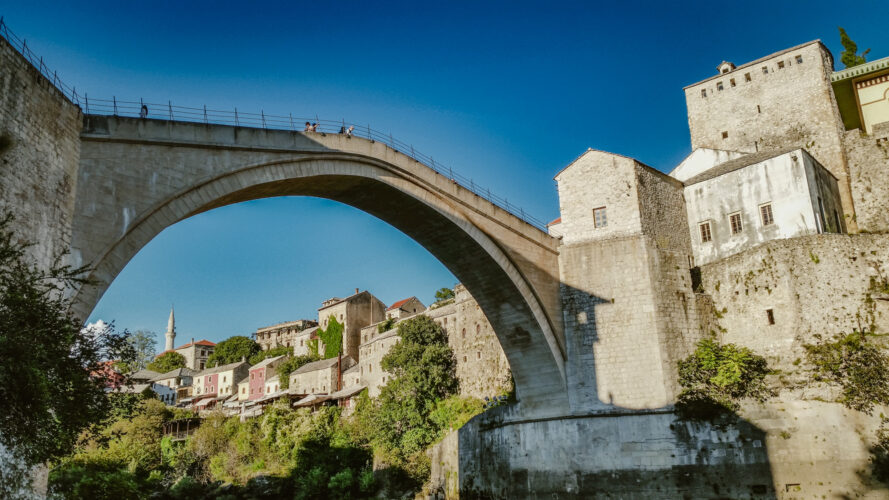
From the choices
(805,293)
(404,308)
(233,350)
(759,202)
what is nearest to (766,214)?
(759,202)

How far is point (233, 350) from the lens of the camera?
261 ft

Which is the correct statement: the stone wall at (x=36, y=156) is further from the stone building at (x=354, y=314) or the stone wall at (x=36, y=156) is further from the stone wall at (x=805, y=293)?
the stone building at (x=354, y=314)

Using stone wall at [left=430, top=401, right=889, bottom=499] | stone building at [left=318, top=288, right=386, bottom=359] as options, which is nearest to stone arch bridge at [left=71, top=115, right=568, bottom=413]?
stone wall at [left=430, top=401, right=889, bottom=499]

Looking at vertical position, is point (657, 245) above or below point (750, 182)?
below

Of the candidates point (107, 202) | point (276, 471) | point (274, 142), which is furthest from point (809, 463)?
point (276, 471)

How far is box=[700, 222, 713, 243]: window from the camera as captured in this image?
24234 millimetres

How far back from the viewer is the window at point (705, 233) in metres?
24.2

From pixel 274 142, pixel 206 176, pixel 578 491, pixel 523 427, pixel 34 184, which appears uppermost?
pixel 274 142

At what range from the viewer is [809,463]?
57.9 ft

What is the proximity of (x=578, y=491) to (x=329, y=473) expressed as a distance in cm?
2076

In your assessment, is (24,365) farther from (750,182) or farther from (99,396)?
(750,182)

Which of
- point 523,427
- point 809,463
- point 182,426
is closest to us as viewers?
point 809,463

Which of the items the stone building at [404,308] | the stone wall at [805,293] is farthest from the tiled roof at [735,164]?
the stone building at [404,308]

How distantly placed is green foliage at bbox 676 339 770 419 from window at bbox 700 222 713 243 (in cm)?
467
